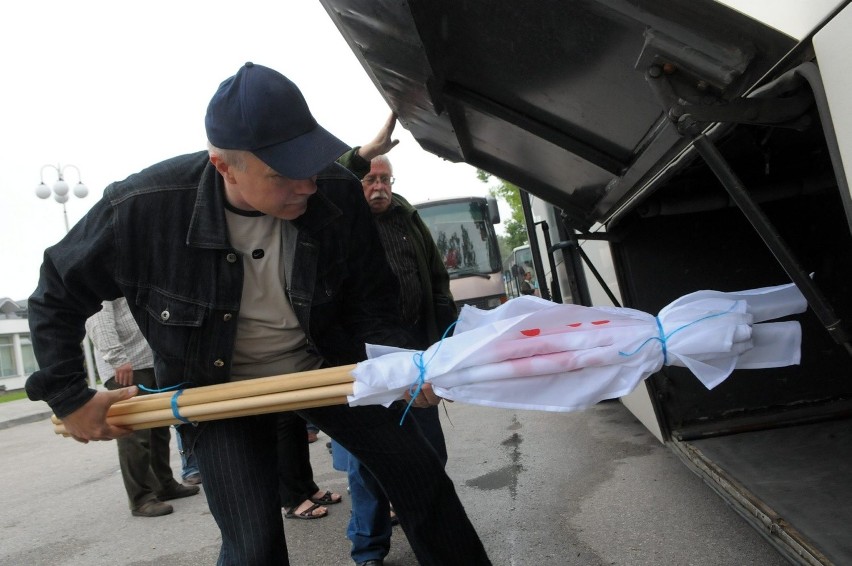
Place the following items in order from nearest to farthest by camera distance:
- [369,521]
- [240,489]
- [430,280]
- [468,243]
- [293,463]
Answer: [240,489] < [369,521] < [430,280] < [293,463] < [468,243]

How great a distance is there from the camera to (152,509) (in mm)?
5223

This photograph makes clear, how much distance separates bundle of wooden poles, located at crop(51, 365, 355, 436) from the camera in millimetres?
2014

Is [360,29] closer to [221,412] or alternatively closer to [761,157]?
[221,412]

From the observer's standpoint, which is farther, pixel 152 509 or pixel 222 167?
pixel 152 509

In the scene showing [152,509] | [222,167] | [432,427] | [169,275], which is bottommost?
[152,509]

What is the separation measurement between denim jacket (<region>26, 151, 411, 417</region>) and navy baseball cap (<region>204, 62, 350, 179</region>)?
0.93 ft

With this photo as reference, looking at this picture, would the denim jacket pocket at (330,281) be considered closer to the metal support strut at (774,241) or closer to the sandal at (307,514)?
the metal support strut at (774,241)

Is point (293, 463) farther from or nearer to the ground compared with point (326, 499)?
→ farther from the ground

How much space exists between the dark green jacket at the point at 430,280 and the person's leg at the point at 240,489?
5.90 feet

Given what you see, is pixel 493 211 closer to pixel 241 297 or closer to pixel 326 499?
pixel 326 499

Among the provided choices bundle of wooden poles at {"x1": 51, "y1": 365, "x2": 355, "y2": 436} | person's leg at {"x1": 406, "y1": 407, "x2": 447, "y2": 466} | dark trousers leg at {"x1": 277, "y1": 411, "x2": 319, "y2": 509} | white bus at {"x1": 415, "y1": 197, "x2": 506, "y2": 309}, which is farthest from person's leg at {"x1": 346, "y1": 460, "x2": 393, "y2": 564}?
white bus at {"x1": 415, "y1": 197, "x2": 506, "y2": 309}

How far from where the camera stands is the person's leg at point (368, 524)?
129 inches

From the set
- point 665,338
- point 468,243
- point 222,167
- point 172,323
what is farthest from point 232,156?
point 468,243

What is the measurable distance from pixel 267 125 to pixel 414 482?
115cm
